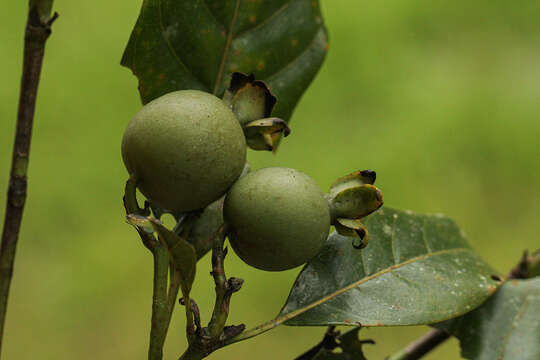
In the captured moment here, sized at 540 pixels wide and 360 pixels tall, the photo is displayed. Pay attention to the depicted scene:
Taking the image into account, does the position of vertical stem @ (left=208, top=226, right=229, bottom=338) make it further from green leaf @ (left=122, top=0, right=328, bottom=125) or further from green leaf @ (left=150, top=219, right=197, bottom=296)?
green leaf @ (left=122, top=0, right=328, bottom=125)

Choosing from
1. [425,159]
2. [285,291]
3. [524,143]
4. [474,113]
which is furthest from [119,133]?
[524,143]

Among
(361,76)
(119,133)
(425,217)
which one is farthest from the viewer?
(361,76)

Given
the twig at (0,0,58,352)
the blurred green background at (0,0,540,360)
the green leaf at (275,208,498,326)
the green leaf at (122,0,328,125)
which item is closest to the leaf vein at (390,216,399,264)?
the green leaf at (275,208,498,326)

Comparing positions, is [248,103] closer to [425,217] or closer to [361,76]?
[425,217]

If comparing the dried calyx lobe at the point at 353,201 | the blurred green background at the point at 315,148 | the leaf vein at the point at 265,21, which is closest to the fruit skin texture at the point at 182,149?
Answer: the dried calyx lobe at the point at 353,201

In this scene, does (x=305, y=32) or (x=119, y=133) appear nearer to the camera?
(x=305, y=32)

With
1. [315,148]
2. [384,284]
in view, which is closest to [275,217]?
[384,284]
